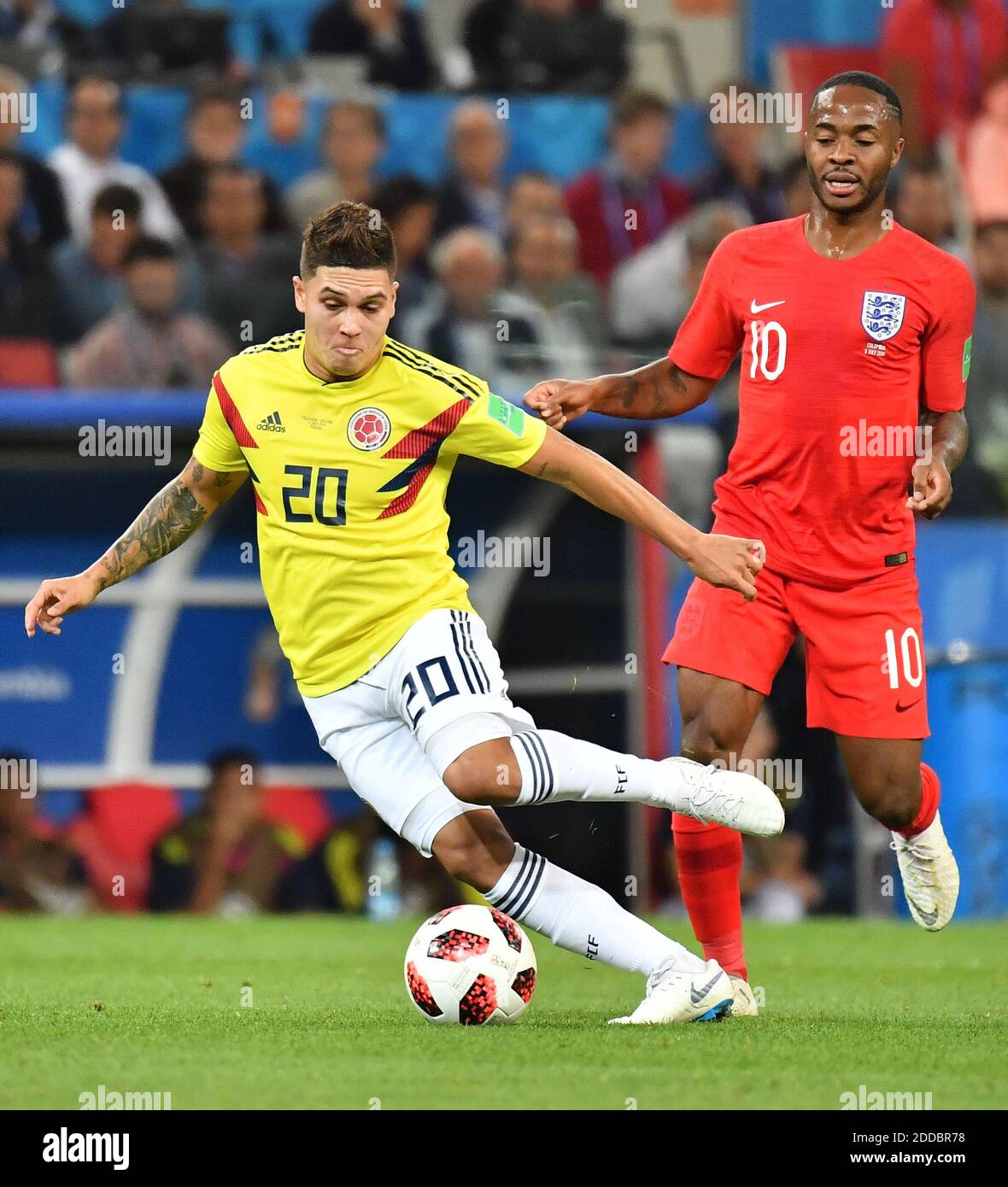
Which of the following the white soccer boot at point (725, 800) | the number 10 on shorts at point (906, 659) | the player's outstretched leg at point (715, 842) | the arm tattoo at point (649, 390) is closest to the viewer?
the white soccer boot at point (725, 800)

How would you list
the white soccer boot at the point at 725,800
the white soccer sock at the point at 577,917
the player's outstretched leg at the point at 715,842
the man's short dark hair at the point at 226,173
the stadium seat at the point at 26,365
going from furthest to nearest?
the man's short dark hair at the point at 226,173 → the stadium seat at the point at 26,365 → the player's outstretched leg at the point at 715,842 → the white soccer sock at the point at 577,917 → the white soccer boot at the point at 725,800

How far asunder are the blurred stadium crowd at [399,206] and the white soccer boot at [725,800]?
5.40 m

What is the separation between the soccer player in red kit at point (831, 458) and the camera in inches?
248

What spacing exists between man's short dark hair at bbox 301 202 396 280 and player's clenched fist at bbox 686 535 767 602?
1191 mm

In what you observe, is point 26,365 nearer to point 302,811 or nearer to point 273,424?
point 302,811

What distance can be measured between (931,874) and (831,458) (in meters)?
1.43

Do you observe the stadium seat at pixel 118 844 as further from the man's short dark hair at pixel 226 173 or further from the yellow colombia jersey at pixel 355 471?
the yellow colombia jersey at pixel 355 471

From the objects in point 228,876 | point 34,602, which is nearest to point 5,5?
point 228,876

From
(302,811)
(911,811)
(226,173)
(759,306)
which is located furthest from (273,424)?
(226,173)

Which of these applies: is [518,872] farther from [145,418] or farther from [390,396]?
[145,418]

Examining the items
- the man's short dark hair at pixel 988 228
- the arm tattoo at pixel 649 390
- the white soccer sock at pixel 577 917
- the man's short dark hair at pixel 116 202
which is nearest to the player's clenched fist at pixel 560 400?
the arm tattoo at pixel 649 390

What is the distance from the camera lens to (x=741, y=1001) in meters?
6.29

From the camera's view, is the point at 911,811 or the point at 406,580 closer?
the point at 406,580

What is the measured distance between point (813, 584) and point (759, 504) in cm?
30
